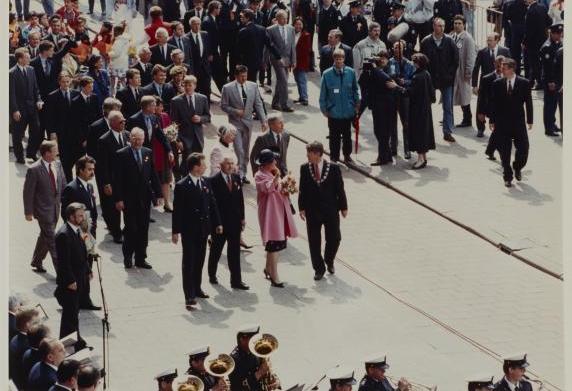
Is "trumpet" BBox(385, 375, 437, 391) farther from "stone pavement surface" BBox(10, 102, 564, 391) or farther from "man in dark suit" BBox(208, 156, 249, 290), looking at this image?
"man in dark suit" BBox(208, 156, 249, 290)

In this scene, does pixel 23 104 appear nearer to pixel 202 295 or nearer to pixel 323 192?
pixel 202 295

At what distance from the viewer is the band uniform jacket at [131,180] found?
19.8 metres

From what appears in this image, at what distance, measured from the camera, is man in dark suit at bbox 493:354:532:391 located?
15.1 metres

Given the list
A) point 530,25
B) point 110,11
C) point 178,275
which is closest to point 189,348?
point 178,275

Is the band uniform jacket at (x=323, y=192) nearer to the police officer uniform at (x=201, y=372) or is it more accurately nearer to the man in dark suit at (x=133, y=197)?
the man in dark suit at (x=133, y=197)

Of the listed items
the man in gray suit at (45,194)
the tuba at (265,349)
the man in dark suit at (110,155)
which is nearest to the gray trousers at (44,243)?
the man in gray suit at (45,194)

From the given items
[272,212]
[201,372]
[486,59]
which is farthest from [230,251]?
[486,59]

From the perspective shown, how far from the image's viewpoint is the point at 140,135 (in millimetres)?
19719

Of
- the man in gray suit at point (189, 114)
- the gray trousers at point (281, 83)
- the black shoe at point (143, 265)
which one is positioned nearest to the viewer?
the black shoe at point (143, 265)

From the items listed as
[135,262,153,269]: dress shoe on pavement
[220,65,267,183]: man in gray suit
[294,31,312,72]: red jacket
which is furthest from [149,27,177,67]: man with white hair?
[135,262,153,269]: dress shoe on pavement

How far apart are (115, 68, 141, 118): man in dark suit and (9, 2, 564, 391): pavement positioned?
5.68ft

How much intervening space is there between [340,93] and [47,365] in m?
9.74

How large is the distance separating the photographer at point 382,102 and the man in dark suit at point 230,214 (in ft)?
16.5

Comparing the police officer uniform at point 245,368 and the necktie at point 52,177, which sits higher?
the necktie at point 52,177
